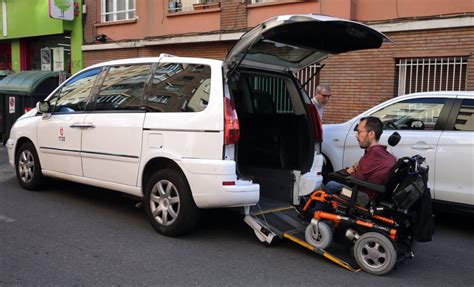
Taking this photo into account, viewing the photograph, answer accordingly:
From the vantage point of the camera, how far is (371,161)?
4.52 m

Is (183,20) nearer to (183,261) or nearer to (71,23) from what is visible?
(71,23)

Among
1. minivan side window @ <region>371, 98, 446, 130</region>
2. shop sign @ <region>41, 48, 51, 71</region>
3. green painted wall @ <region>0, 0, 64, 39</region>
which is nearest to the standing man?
minivan side window @ <region>371, 98, 446, 130</region>

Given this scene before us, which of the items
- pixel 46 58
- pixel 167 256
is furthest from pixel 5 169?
pixel 46 58

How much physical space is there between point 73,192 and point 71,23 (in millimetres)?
11534

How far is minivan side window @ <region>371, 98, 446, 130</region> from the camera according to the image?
5.90 meters

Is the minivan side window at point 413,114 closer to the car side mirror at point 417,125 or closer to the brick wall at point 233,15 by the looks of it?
the car side mirror at point 417,125

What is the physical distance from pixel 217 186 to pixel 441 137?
2.72 m

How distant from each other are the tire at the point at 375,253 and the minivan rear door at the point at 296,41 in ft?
6.38

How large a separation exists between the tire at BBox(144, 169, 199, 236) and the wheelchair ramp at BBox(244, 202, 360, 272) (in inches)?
23.0

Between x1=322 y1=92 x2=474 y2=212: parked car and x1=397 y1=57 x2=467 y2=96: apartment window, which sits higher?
x1=397 y1=57 x2=467 y2=96: apartment window

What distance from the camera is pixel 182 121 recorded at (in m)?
4.93

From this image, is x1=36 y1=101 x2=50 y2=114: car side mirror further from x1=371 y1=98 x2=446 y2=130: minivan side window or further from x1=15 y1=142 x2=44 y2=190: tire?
x1=371 y1=98 x2=446 y2=130: minivan side window

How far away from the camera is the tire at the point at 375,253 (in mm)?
4180

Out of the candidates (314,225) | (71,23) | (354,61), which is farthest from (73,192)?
(71,23)
